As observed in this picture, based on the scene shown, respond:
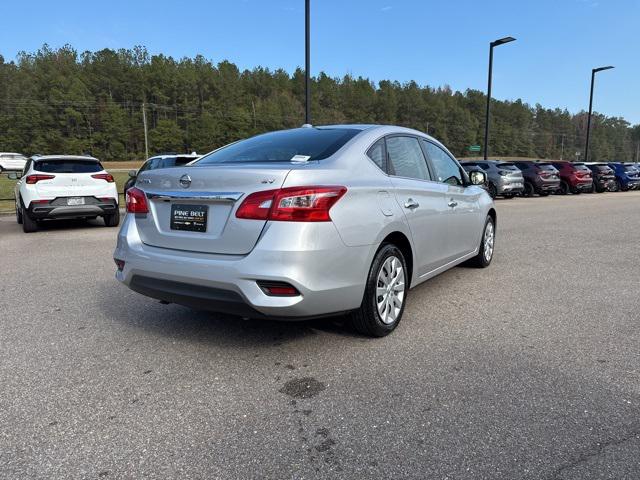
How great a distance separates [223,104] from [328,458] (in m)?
106

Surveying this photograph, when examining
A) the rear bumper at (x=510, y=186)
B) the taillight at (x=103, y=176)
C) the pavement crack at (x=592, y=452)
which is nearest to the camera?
the pavement crack at (x=592, y=452)

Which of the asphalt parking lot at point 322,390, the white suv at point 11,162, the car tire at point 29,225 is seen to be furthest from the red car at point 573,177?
the white suv at point 11,162

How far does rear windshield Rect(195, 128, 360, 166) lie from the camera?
3813mm

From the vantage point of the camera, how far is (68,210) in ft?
32.2

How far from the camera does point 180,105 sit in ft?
336

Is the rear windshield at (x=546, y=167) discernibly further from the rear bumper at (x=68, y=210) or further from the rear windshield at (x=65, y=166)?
the rear windshield at (x=65, y=166)

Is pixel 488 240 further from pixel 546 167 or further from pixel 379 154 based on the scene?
pixel 546 167

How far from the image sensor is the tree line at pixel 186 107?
9112cm

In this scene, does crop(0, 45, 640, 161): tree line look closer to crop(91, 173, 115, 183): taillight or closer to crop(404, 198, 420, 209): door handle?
crop(91, 173, 115, 183): taillight

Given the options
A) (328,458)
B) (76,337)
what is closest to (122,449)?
(328,458)

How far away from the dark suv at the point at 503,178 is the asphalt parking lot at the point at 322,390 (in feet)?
53.0

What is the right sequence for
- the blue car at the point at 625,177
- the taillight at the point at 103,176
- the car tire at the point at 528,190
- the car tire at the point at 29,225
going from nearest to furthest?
the car tire at the point at 29,225, the taillight at the point at 103,176, the car tire at the point at 528,190, the blue car at the point at 625,177

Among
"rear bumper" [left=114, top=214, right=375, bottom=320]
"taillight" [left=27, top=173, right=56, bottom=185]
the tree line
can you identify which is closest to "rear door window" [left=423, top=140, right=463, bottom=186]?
"rear bumper" [left=114, top=214, right=375, bottom=320]

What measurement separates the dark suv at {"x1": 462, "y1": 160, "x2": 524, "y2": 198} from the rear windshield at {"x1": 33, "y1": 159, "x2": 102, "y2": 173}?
1477cm
